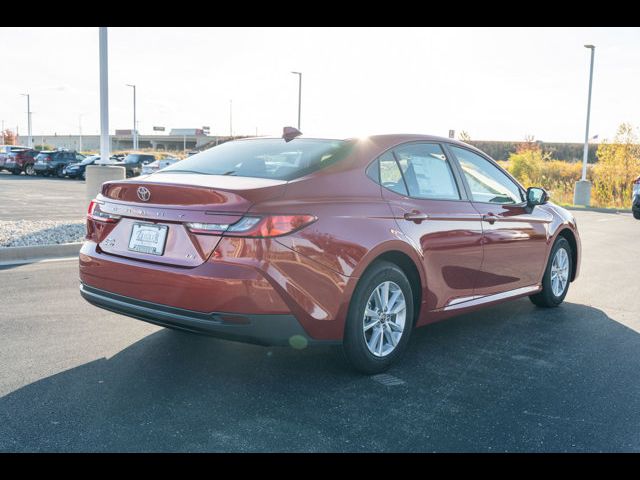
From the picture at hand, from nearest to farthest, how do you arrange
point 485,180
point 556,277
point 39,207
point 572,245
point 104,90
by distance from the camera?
point 485,180 < point 556,277 < point 572,245 < point 104,90 < point 39,207

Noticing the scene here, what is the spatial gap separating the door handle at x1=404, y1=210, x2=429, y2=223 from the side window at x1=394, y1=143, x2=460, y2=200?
0.17m

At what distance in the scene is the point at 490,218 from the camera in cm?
544

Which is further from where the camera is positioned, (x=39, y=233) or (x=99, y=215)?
(x=39, y=233)

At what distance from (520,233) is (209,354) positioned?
9.50ft

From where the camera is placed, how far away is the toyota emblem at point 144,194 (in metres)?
4.13

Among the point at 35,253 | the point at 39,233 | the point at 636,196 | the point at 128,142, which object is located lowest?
the point at 35,253

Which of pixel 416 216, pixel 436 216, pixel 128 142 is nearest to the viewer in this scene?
pixel 416 216

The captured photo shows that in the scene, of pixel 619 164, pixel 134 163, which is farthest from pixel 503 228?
pixel 134 163

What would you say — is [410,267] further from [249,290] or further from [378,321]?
[249,290]

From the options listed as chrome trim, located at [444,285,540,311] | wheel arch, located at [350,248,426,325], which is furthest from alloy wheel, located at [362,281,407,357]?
chrome trim, located at [444,285,540,311]

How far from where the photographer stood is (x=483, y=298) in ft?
18.0

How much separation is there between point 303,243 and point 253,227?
1.05 feet

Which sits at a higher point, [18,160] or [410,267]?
[410,267]

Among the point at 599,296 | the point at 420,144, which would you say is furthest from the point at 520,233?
the point at 599,296
